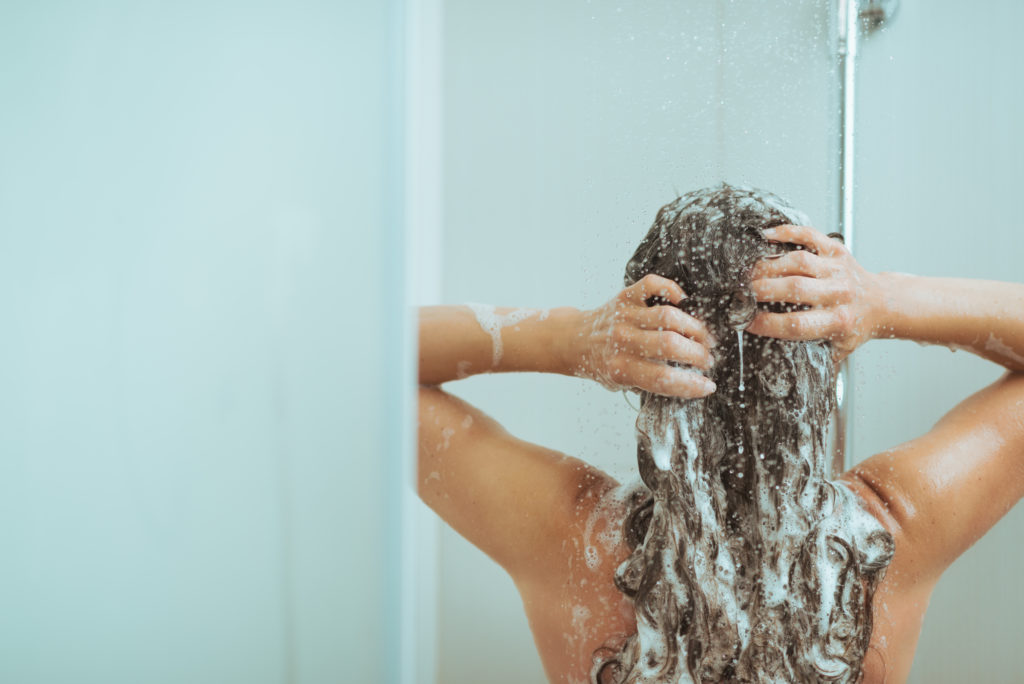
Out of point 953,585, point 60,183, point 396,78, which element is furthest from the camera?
point 953,585

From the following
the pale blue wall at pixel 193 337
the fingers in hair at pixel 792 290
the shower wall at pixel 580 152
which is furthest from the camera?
the shower wall at pixel 580 152

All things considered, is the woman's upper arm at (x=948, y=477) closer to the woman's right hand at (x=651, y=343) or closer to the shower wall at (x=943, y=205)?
the shower wall at (x=943, y=205)

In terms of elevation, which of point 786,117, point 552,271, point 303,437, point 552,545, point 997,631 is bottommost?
point 997,631

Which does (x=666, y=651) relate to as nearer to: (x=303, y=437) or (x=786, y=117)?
(x=303, y=437)

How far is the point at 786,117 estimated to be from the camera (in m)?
0.73

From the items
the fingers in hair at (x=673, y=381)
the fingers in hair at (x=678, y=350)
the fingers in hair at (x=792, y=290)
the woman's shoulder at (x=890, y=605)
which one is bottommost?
the woman's shoulder at (x=890, y=605)

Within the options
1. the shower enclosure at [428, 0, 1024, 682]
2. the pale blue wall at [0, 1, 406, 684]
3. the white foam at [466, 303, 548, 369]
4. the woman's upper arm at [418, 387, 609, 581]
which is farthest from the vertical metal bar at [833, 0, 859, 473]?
the pale blue wall at [0, 1, 406, 684]

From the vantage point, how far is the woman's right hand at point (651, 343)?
0.65m

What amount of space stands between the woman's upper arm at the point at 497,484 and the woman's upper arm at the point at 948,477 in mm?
271

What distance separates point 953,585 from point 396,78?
2.46 ft

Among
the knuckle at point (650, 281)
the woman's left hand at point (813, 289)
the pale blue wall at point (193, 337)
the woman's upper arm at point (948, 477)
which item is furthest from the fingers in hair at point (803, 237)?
the pale blue wall at point (193, 337)

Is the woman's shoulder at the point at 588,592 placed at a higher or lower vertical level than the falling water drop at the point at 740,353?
lower

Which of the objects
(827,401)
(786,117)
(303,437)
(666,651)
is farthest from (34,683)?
(786,117)

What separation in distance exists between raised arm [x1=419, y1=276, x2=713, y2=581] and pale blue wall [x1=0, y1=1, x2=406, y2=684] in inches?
5.2
